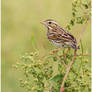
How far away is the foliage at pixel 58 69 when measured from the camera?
159 inches

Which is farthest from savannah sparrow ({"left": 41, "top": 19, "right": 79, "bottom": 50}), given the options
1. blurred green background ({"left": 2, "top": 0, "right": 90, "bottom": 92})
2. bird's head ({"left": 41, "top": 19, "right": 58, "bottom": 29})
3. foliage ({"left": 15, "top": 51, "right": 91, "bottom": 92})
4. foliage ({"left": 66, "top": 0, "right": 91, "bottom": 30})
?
blurred green background ({"left": 2, "top": 0, "right": 90, "bottom": 92})

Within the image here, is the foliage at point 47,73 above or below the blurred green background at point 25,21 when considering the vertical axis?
below

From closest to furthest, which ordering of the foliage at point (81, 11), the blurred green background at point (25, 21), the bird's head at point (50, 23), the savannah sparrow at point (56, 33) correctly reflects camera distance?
1. the foliage at point (81, 11)
2. the savannah sparrow at point (56, 33)
3. the bird's head at point (50, 23)
4. the blurred green background at point (25, 21)

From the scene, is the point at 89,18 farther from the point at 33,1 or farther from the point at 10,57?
the point at 33,1

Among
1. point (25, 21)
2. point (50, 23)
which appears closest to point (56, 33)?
point (50, 23)

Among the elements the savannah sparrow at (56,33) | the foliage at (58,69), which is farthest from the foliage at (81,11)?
the savannah sparrow at (56,33)

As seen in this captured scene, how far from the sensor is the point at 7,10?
12.9 meters

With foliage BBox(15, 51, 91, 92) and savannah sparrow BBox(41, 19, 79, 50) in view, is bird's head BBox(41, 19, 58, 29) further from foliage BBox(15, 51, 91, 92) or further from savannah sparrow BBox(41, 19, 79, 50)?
foliage BBox(15, 51, 91, 92)

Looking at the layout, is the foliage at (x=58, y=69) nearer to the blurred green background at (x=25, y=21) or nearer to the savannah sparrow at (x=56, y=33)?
the savannah sparrow at (x=56, y=33)

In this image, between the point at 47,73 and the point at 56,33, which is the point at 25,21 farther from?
the point at 47,73

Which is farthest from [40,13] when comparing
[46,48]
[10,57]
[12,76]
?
[46,48]

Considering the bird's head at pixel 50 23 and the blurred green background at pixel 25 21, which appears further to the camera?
the blurred green background at pixel 25 21

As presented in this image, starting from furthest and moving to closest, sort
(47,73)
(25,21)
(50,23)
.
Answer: (25,21), (50,23), (47,73)

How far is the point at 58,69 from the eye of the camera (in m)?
4.18
